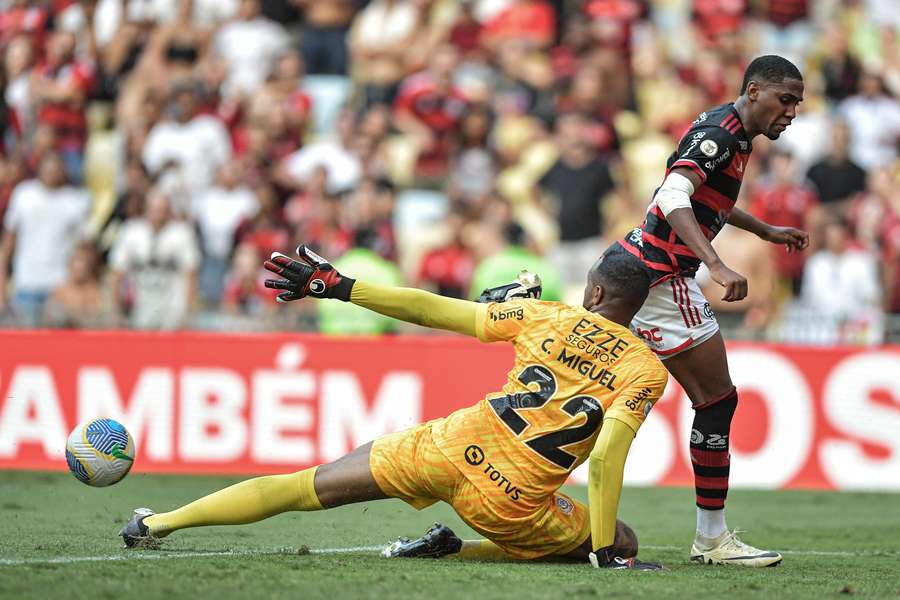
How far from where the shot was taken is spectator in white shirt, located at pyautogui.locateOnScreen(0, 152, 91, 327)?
14344mm

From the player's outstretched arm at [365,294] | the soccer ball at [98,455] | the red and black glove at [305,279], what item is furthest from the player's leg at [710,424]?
the soccer ball at [98,455]

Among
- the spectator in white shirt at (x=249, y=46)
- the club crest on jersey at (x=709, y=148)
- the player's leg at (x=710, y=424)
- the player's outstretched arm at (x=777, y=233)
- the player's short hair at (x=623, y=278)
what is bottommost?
the player's leg at (x=710, y=424)

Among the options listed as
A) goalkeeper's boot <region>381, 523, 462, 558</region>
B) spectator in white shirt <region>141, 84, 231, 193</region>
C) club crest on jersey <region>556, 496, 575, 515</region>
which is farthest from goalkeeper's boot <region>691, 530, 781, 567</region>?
spectator in white shirt <region>141, 84, 231, 193</region>

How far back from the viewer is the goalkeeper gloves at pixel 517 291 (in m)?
6.86

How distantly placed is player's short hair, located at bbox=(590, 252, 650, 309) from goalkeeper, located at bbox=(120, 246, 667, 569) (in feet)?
0.74

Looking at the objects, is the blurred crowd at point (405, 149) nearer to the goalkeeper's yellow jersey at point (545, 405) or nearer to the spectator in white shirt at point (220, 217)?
the spectator in white shirt at point (220, 217)

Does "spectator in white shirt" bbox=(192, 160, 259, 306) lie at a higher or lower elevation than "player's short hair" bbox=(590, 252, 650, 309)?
higher

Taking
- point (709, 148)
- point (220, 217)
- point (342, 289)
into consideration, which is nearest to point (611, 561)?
point (342, 289)

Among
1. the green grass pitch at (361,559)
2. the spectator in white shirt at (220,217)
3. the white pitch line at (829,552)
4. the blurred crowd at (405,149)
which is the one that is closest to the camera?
the green grass pitch at (361,559)

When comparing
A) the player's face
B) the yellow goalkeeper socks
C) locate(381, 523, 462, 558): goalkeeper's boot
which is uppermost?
the player's face

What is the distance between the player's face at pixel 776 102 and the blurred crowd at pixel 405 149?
5.31 metres

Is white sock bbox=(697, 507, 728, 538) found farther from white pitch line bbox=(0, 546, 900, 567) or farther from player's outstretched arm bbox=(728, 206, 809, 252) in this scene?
player's outstretched arm bbox=(728, 206, 809, 252)

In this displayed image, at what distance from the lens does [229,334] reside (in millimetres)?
12258

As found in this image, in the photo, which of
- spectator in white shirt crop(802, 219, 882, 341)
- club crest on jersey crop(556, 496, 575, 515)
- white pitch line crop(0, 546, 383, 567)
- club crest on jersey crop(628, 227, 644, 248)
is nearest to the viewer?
white pitch line crop(0, 546, 383, 567)
